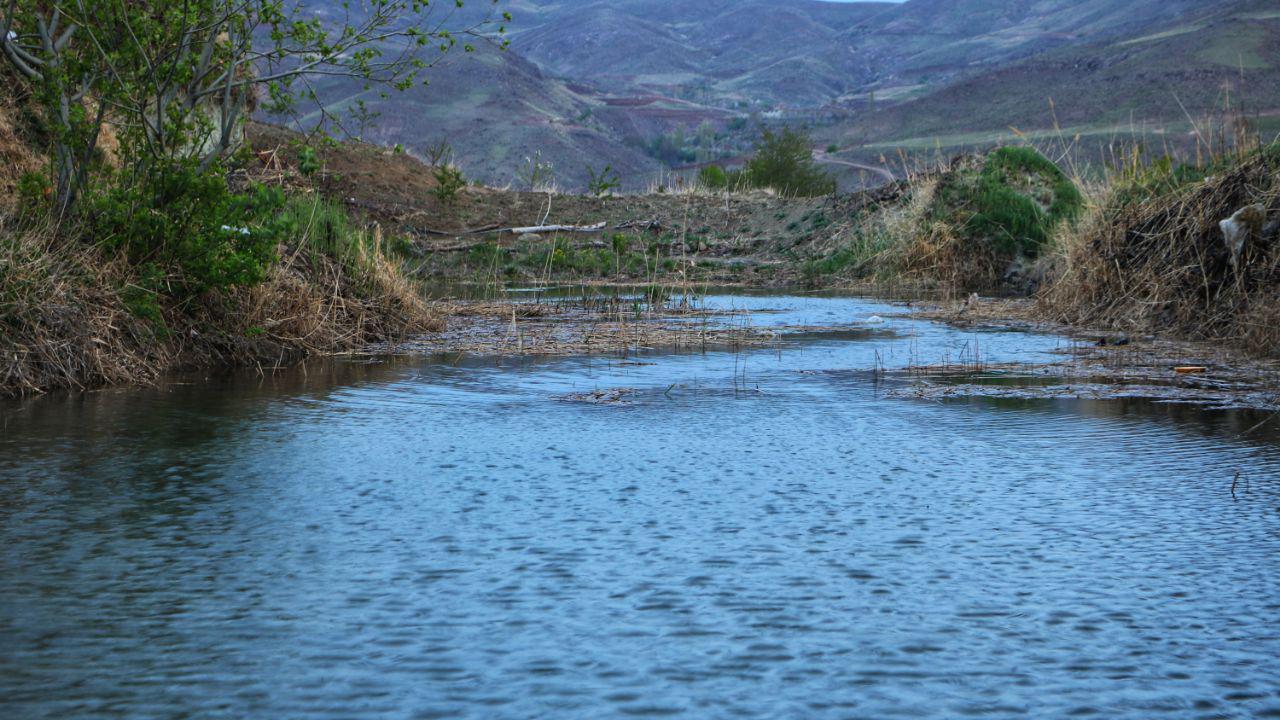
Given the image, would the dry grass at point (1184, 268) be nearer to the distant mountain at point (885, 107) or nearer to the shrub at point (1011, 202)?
the shrub at point (1011, 202)

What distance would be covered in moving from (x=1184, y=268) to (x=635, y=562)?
28.8 feet

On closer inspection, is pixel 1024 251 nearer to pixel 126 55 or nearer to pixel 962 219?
pixel 962 219

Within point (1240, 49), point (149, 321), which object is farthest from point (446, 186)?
point (1240, 49)

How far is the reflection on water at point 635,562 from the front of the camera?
335cm

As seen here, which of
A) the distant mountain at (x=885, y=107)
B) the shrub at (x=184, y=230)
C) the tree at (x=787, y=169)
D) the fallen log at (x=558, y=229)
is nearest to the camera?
the shrub at (x=184, y=230)

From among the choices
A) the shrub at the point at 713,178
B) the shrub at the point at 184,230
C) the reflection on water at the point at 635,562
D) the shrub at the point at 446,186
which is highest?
the shrub at the point at 713,178

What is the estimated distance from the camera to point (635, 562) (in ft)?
14.6

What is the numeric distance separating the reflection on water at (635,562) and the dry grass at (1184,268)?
351 centimetres

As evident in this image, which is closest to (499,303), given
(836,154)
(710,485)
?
(710,485)

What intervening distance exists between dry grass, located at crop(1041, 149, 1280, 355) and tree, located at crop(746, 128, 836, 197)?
25.7m

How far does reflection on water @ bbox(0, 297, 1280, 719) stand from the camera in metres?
3.35

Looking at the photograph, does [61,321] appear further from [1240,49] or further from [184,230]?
[1240,49]

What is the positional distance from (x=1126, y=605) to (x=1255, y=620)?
13.9 inches

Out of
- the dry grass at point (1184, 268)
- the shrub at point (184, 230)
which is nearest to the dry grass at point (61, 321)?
the shrub at point (184, 230)
